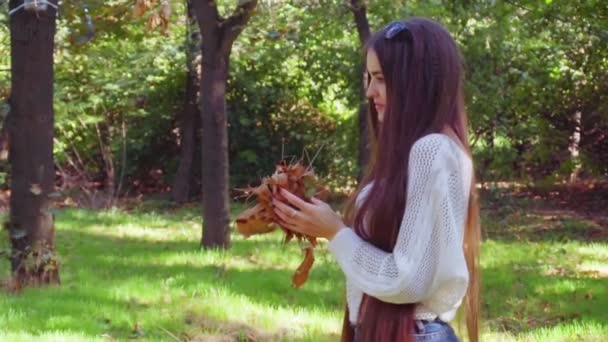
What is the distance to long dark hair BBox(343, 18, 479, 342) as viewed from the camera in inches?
99.4

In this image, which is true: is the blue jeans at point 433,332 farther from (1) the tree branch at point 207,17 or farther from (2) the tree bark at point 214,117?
(1) the tree branch at point 207,17

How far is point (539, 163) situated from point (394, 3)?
19.3 ft

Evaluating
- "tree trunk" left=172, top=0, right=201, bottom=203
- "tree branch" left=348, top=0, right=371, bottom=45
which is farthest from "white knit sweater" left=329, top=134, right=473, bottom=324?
"tree trunk" left=172, top=0, right=201, bottom=203

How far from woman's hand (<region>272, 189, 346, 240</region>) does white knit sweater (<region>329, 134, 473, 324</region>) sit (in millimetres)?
131

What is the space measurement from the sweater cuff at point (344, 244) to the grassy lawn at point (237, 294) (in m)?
3.96

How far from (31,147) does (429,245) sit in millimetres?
6221

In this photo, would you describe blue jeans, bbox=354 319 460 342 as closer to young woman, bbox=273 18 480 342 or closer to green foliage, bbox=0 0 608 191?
young woman, bbox=273 18 480 342

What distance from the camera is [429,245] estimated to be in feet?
8.03

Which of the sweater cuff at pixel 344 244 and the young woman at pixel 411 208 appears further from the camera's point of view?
the sweater cuff at pixel 344 244

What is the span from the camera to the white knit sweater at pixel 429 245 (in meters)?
2.45

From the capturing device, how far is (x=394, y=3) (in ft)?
41.1

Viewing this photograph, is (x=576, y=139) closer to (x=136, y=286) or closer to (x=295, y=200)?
(x=136, y=286)

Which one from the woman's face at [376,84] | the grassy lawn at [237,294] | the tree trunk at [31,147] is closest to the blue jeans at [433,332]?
the woman's face at [376,84]

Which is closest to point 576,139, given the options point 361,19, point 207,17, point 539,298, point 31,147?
point 361,19
